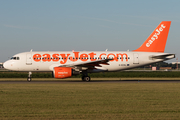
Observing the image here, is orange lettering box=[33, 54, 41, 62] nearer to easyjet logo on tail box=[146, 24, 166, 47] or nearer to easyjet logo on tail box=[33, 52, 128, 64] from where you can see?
easyjet logo on tail box=[33, 52, 128, 64]

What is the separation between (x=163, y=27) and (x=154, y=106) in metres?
24.6

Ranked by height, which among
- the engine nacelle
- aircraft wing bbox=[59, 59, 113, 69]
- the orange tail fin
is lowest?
the engine nacelle

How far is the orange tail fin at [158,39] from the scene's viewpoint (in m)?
34.3

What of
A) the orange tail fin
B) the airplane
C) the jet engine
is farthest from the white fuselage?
the jet engine

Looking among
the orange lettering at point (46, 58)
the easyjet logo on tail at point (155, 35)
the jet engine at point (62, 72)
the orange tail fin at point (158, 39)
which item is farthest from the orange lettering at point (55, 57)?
the easyjet logo on tail at point (155, 35)

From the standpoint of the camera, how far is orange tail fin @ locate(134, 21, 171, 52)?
3432 centimetres

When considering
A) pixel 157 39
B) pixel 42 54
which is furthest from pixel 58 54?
pixel 157 39

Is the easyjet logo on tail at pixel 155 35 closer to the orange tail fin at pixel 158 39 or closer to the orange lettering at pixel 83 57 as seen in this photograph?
the orange tail fin at pixel 158 39

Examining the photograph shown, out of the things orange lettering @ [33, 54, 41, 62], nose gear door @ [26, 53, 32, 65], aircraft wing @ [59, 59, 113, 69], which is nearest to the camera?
aircraft wing @ [59, 59, 113, 69]

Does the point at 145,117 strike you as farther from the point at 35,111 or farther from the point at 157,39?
the point at 157,39

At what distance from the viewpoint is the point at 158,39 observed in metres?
34.4

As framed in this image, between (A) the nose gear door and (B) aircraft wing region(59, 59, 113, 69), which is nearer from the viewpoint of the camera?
(B) aircraft wing region(59, 59, 113, 69)

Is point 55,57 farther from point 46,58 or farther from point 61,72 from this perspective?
point 61,72

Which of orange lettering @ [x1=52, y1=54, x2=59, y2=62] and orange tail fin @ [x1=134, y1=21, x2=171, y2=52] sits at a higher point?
orange tail fin @ [x1=134, y1=21, x2=171, y2=52]
